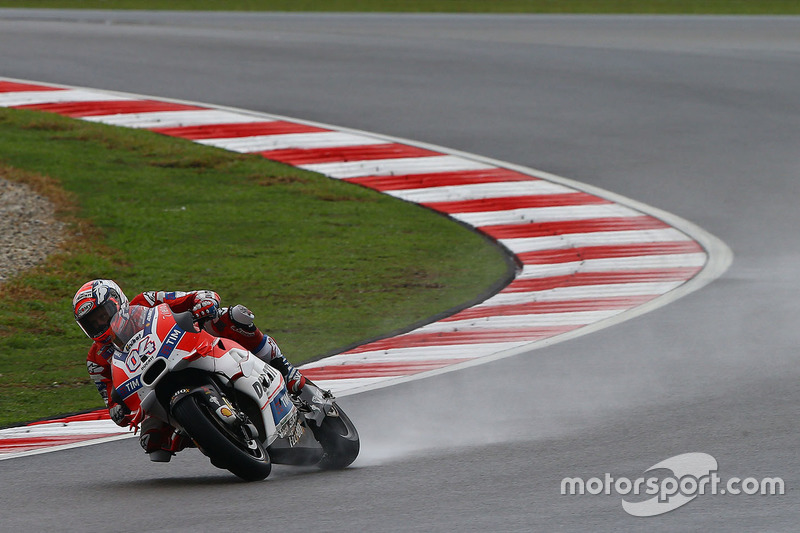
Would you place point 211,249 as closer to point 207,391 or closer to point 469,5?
point 207,391

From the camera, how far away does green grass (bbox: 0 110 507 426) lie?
34.2 feet

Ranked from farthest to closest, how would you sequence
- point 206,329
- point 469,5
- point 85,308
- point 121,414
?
point 469,5 < point 206,329 < point 121,414 < point 85,308

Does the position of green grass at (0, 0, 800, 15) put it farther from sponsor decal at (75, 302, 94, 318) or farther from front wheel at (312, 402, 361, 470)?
sponsor decal at (75, 302, 94, 318)

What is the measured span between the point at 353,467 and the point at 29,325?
16.2 feet

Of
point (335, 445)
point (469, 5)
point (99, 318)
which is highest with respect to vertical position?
point (469, 5)

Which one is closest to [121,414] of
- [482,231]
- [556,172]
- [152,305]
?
[152,305]

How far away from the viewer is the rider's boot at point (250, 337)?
22.8 feet

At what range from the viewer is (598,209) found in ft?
45.3

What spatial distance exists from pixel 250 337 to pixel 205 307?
38 cm

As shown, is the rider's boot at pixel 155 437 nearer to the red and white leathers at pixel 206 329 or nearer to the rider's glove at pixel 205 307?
the red and white leathers at pixel 206 329

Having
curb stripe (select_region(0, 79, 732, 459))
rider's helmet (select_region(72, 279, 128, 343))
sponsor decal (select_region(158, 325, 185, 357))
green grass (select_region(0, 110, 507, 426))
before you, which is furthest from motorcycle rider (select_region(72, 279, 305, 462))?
green grass (select_region(0, 110, 507, 426))

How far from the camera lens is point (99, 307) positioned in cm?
667

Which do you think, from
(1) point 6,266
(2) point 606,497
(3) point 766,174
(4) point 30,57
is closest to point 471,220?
(3) point 766,174

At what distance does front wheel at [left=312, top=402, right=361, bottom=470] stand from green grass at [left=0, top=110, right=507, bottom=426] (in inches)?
101
